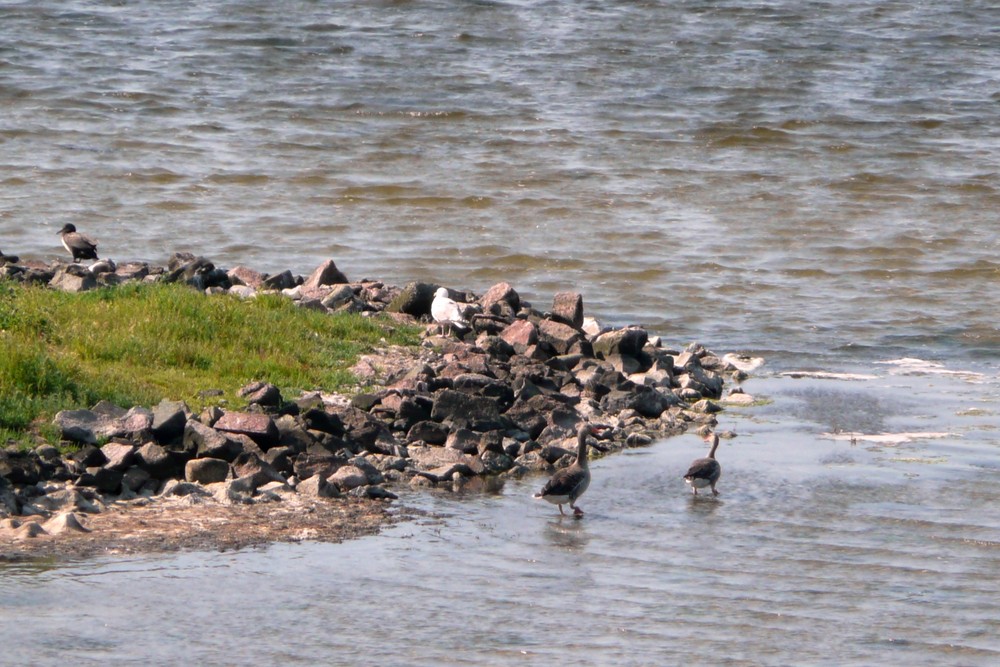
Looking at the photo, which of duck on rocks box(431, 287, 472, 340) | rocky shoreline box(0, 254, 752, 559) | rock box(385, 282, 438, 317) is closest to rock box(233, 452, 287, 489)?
rocky shoreline box(0, 254, 752, 559)

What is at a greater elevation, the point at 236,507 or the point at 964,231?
the point at 236,507

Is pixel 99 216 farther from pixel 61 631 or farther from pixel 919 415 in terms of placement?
pixel 61 631

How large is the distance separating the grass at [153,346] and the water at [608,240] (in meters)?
2.63

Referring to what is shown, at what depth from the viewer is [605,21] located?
35.5 metres

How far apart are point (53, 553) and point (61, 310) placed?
15.5ft

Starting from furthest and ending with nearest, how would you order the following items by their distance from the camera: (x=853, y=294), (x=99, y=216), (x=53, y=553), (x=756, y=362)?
(x=99, y=216)
(x=853, y=294)
(x=756, y=362)
(x=53, y=553)

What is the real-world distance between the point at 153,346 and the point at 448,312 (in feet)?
11.0

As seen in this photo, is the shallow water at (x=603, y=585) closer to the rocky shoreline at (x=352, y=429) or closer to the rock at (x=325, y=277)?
the rocky shoreline at (x=352, y=429)

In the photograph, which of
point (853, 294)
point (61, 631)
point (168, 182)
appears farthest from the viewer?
point (168, 182)

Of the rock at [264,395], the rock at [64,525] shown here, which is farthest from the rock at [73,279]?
the rock at [64,525]

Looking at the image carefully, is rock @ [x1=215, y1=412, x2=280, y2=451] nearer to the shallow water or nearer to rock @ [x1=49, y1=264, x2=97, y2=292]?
the shallow water

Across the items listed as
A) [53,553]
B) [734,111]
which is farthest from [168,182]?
[53,553]

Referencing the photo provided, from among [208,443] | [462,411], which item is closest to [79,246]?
[462,411]

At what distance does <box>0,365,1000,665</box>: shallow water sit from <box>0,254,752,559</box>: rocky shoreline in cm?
40
